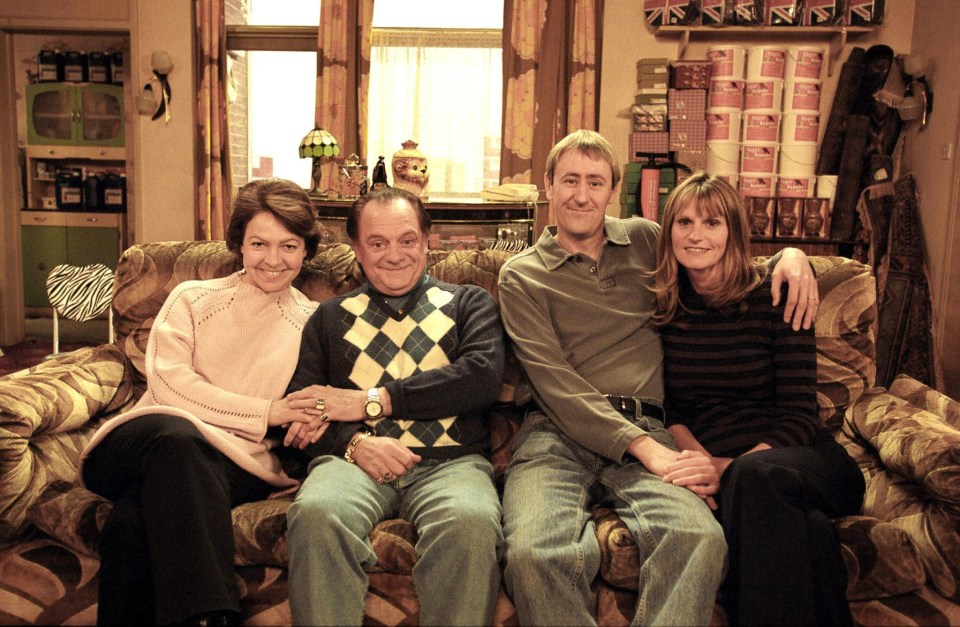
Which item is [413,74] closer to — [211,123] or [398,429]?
[211,123]

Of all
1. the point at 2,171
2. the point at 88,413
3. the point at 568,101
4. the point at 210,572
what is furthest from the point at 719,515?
the point at 2,171

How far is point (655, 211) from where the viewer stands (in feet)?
14.1

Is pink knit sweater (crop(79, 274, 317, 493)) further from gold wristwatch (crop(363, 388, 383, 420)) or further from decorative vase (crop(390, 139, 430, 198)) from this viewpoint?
decorative vase (crop(390, 139, 430, 198))

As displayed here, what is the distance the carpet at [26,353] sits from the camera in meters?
4.84

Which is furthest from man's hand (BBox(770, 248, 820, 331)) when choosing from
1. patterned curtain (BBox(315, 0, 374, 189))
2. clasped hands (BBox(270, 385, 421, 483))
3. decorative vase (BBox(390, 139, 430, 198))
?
patterned curtain (BBox(315, 0, 374, 189))

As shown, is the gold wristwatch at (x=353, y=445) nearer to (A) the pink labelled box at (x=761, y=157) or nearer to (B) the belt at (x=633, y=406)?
(B) the belt at (x=633, y=406)

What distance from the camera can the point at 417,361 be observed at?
1909 mm

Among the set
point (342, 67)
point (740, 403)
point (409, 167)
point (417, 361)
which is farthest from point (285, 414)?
point (342, 67)

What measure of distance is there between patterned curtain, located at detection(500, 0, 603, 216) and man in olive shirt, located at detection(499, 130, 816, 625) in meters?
2.83

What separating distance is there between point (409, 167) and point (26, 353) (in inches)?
121

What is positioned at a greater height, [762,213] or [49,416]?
[762,213]

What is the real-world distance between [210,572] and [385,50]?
4432 millimetres

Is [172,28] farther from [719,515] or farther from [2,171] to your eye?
[719,515]

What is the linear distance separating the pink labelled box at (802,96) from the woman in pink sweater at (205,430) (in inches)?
127
